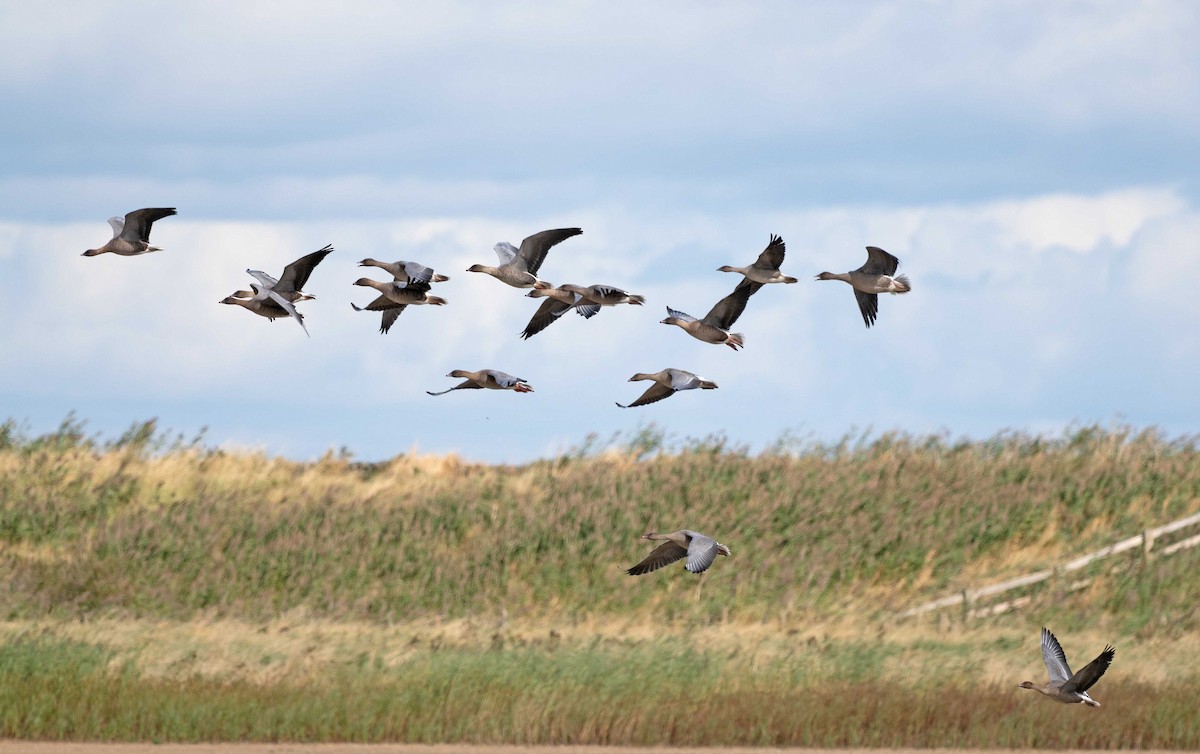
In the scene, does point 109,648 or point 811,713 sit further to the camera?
point 109,648

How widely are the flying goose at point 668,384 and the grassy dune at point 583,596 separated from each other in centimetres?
754

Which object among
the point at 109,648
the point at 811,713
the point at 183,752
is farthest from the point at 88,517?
the point at 811,713

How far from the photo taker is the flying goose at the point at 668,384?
1045cm

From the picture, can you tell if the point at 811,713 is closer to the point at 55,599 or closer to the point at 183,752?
the point at 183,752

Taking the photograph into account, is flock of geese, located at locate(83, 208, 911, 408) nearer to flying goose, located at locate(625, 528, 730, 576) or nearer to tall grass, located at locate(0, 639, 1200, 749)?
flying goose, located at locate(625, 528, 730, 576)

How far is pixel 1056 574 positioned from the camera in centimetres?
2747

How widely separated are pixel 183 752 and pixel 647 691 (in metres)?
5.77

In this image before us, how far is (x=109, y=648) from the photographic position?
66.3ft

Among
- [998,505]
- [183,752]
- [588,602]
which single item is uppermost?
[998,505]

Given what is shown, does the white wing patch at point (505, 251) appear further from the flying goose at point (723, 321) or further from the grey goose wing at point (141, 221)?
the grey goose wing at point (141, 221)

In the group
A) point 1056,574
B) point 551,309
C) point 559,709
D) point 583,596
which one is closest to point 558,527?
point 583,596

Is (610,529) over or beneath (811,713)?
over

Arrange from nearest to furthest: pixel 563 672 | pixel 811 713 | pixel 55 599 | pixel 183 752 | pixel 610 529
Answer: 1. pixel 183 752
2. pixel 811 713
3. pixel 563 672
4. pixel 55 599
5. pixel 610 529

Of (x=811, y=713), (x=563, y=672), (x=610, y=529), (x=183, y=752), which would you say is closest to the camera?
(x=183, y=752)
